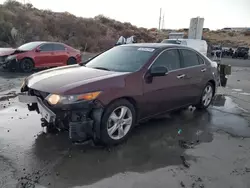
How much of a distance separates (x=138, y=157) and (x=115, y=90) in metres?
1.03

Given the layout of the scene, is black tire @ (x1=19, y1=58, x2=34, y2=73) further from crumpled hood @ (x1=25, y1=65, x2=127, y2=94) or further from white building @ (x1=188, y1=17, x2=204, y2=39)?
white building @ (x1=188, y1=17, x2=204, y2=39)

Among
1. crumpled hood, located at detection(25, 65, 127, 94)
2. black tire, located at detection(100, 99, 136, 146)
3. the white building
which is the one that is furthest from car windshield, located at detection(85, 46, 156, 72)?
the white building

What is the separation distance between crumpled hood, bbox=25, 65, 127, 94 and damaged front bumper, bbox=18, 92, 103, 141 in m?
0.24

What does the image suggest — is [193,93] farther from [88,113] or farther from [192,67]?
[88,113]

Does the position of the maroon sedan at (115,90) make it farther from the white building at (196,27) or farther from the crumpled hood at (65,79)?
the white building at (196,27)

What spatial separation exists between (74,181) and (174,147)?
1.71m

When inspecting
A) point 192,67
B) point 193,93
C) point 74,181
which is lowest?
point 74,181

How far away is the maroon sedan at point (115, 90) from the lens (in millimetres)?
3330

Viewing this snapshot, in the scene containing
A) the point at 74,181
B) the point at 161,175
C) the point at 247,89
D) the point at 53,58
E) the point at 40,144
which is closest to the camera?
the point at 74,181

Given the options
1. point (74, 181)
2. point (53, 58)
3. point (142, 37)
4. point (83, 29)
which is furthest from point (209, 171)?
point (142, 37)

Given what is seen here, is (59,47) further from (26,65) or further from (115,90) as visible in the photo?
(115,90)

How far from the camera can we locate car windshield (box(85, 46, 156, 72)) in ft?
13.7

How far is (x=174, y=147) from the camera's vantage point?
383 centimetres

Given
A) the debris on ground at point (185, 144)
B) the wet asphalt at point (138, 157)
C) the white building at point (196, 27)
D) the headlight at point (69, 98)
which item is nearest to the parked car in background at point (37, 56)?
the wet asphalt at point (138, 157)
